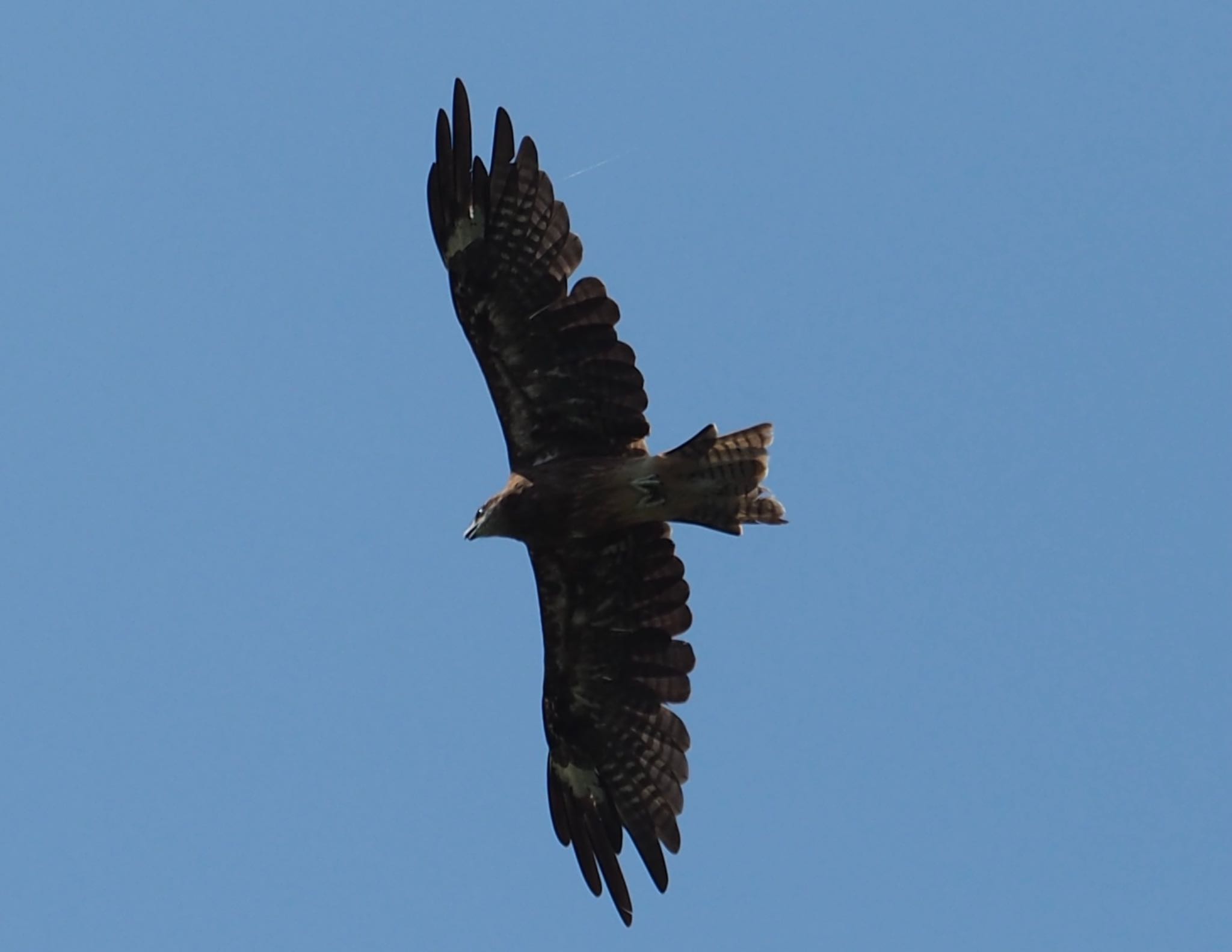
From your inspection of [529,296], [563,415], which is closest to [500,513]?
[563,415]

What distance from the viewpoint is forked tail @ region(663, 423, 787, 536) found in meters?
12.8

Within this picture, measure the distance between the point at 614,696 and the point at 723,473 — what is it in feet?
6.39

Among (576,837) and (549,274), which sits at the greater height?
(549,274)

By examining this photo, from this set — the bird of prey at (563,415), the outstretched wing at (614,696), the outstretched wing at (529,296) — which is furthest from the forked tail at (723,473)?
the outstretched wing at (614,696)

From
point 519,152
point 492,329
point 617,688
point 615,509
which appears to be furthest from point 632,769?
point 519,152

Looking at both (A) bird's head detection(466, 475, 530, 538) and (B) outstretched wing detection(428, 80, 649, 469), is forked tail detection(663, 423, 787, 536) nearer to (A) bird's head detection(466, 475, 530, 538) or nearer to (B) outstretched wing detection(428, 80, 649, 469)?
(B) outstretched wing detection(428, 80, 649, 469)

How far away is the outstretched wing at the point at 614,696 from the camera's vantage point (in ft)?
44.1

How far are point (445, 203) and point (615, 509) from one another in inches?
86.2

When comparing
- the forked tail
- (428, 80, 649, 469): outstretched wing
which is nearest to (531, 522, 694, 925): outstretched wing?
the forked tail

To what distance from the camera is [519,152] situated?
12.9 meters

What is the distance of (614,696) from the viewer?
45.6ft

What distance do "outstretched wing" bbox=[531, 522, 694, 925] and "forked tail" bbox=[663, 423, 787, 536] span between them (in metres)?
0.58

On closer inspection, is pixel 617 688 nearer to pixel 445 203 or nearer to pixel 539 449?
pixel 539 449

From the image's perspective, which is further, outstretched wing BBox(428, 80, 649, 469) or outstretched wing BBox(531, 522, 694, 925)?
outstretched wing BBox(531, 522, 694, 925)
